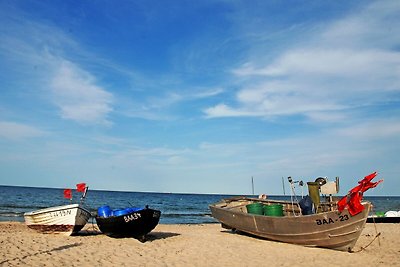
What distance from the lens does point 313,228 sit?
13.4 meters

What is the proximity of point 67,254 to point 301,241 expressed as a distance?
852 cm

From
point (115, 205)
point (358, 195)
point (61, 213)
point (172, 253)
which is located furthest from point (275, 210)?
point (115, 205)

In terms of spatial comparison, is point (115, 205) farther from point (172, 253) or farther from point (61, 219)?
point (172, 253)

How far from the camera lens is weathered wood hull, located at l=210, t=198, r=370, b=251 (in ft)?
41.5

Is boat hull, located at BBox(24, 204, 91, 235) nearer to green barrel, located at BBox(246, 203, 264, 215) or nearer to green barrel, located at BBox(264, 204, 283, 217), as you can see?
green barrel, located at BBox(246, 203, 264, 215)

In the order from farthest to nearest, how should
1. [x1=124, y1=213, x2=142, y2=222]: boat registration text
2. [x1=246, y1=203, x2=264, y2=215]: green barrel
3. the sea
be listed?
Result: 1. the sea
2. [x1=246, y1=203, x2=264, y2=215]: green barrel
3. [x1=124, y1=213, x2=142, y2=222]: boat registration text

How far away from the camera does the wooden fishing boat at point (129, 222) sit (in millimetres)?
14242

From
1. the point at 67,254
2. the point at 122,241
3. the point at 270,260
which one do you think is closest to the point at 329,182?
the point at 270,260

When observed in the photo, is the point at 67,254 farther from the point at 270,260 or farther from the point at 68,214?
the point at 270,260

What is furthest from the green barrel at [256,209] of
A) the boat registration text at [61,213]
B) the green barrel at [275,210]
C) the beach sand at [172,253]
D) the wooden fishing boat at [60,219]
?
the boat registration text at [61,213]

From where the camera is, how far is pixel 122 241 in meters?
14.2

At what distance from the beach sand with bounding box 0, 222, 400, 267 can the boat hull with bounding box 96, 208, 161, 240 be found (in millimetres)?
348

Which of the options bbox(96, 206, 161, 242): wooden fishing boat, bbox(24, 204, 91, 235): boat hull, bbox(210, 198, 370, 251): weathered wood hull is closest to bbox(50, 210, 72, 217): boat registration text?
bbox(24, 204, 91, 235): boat hull

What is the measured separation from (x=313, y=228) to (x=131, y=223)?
22.8 feet
